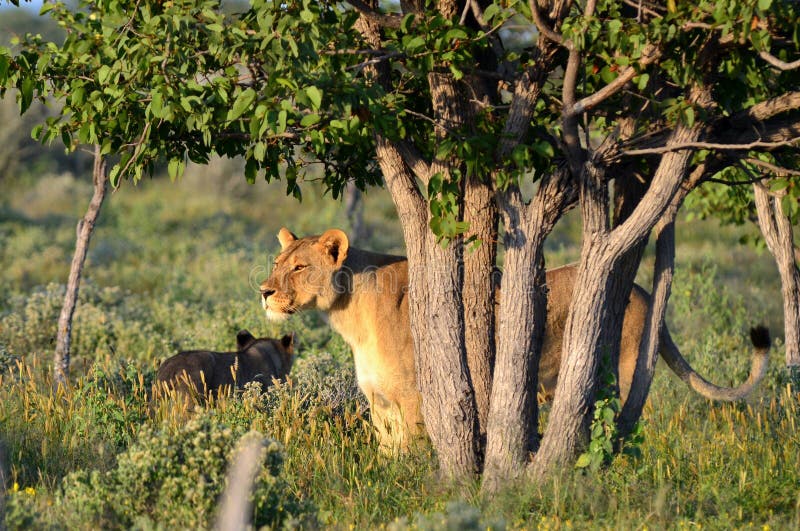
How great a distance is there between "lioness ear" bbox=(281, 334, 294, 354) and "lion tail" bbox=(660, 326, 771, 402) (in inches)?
131

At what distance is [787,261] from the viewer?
27.9ft

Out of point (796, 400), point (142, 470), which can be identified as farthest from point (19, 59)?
point (796, 400)

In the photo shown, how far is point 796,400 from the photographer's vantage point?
22.5 feet

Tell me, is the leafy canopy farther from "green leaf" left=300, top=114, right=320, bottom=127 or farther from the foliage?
the foliage

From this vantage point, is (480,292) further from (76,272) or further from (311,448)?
(76,272)

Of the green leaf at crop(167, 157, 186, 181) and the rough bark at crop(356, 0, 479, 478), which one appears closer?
the green leaf at crop(167, 157, 186, 181)

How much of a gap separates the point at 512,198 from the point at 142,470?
2.38 meters

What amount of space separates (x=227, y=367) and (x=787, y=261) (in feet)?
15.6

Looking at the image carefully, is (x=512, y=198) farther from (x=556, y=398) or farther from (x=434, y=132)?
(x=556, y=398)

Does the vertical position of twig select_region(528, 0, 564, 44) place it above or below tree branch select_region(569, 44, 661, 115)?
above

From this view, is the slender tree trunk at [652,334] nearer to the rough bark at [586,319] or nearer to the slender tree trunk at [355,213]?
the rough bark at [586,319]

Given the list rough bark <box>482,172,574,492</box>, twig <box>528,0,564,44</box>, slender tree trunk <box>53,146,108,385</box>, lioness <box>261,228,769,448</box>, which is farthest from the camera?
slender tree trunk <box>53,146,108,385</box>

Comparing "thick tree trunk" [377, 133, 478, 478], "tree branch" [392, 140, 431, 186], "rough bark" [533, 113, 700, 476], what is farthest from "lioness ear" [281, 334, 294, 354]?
"rough bark" [533, 113, 700, 476]

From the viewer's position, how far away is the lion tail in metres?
6.83
